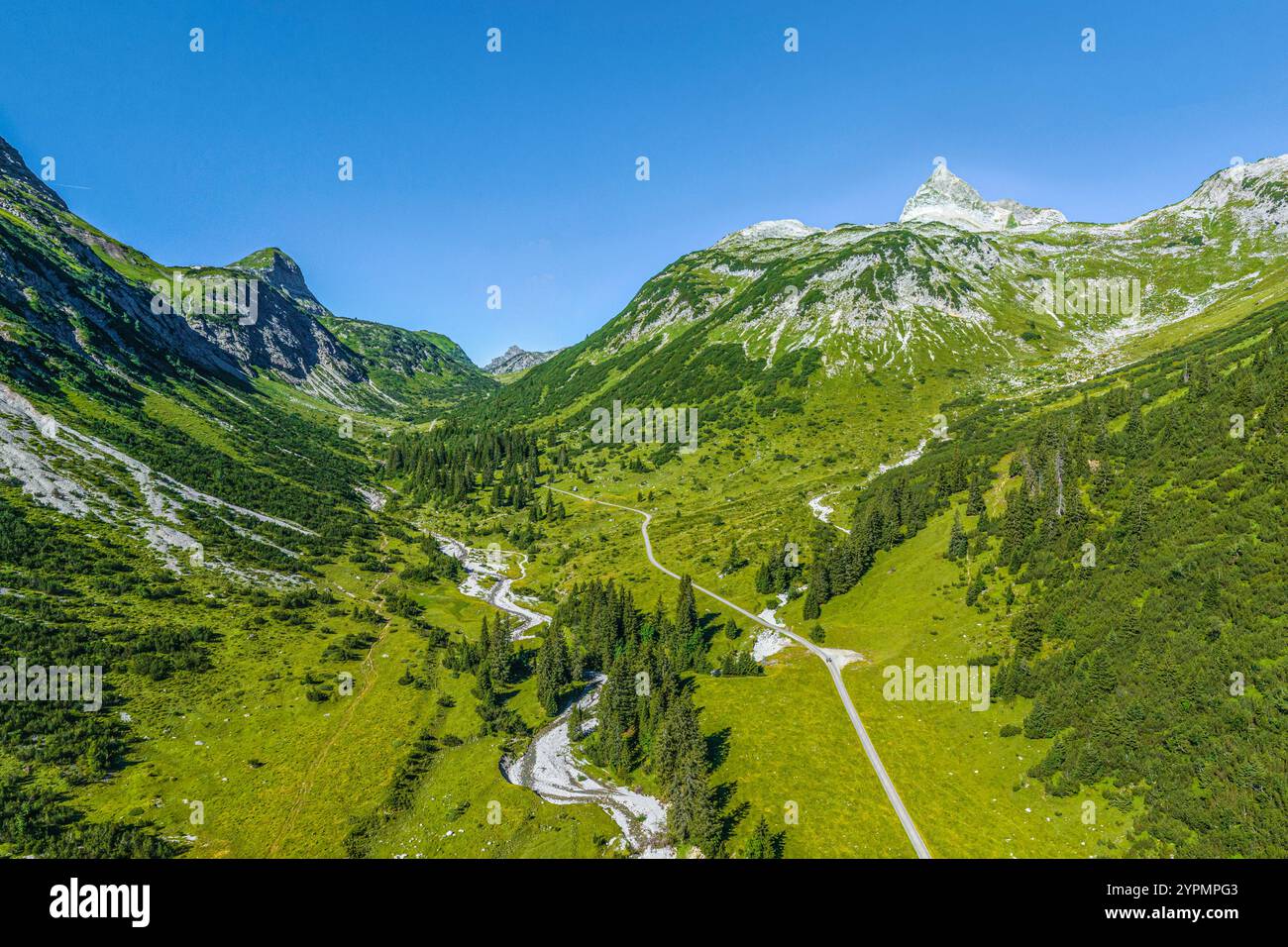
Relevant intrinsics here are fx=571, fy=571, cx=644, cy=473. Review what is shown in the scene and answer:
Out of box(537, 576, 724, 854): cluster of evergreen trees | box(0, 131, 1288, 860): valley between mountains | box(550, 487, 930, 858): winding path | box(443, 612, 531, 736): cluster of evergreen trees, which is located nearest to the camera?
box(0, 131, 1288, 860): valley between mountains

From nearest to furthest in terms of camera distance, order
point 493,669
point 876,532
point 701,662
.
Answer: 1. point 493,669
2. point 701,662
3. point 876,532

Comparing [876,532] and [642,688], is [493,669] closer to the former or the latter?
[642,688]

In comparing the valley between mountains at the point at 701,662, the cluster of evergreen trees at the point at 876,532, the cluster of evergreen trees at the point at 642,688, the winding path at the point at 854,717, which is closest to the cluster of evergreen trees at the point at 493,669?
the valley between mountains at the point at 701,662

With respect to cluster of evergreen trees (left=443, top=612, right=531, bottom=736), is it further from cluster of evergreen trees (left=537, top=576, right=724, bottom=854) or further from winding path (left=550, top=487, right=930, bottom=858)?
winding path (left=550, top=487, right=930, bottom=858)

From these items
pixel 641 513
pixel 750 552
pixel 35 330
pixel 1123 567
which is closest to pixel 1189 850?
pixel 1123 567

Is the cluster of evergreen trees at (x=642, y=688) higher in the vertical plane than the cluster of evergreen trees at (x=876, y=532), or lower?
lower

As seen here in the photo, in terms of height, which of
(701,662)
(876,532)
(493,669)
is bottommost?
(493,669)

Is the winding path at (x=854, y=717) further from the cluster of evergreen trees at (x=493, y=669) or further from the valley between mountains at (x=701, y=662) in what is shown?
the cluster of evergreen trees at (x=493, y=669)

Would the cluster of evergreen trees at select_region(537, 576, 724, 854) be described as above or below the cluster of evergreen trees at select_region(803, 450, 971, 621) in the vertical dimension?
below

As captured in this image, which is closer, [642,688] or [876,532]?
[642,688]

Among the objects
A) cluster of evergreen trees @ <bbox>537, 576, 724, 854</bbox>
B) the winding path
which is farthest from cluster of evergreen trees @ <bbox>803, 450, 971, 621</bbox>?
cluster of evergreen trees @ <bbox>537, 576, 724, 854</bbox>

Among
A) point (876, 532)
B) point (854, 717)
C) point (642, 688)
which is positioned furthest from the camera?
point (876, 532)

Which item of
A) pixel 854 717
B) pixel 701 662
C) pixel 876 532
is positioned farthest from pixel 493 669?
pixel 876 532
